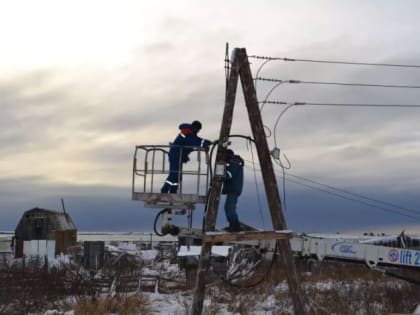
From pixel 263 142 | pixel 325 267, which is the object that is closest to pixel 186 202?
pixel 263 142

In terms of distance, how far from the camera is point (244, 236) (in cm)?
1320

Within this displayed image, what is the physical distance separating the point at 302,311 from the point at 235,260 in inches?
234

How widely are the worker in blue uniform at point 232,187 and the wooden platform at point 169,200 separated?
0.63 m

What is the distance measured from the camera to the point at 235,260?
19328mm

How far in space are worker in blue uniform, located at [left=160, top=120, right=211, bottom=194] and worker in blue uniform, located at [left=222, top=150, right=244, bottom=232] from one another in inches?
27.9

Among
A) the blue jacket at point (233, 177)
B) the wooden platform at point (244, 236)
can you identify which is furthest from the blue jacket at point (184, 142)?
the wooden platform at point (244, 236)

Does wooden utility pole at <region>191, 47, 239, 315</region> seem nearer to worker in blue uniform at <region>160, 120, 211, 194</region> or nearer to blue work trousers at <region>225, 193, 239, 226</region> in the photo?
worker in blue uniform at <region>160, 120, 211, 194</region>

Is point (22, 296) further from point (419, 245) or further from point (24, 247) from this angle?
point (24, 247)

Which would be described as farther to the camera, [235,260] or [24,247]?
[24,247]

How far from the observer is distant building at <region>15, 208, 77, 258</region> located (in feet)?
170

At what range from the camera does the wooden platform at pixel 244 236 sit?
13086 millimetres

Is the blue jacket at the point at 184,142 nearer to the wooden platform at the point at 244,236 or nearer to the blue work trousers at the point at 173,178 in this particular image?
the blue work trousers at the point at 173,178

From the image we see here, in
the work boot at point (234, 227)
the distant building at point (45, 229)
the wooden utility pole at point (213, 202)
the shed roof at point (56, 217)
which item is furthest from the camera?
Result: the shed roof at point (56, 217)

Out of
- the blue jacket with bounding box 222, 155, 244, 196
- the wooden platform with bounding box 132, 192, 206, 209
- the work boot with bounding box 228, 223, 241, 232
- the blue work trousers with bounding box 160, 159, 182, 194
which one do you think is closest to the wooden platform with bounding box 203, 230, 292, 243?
the work boot with bounding box 228, 223, 241, 232
